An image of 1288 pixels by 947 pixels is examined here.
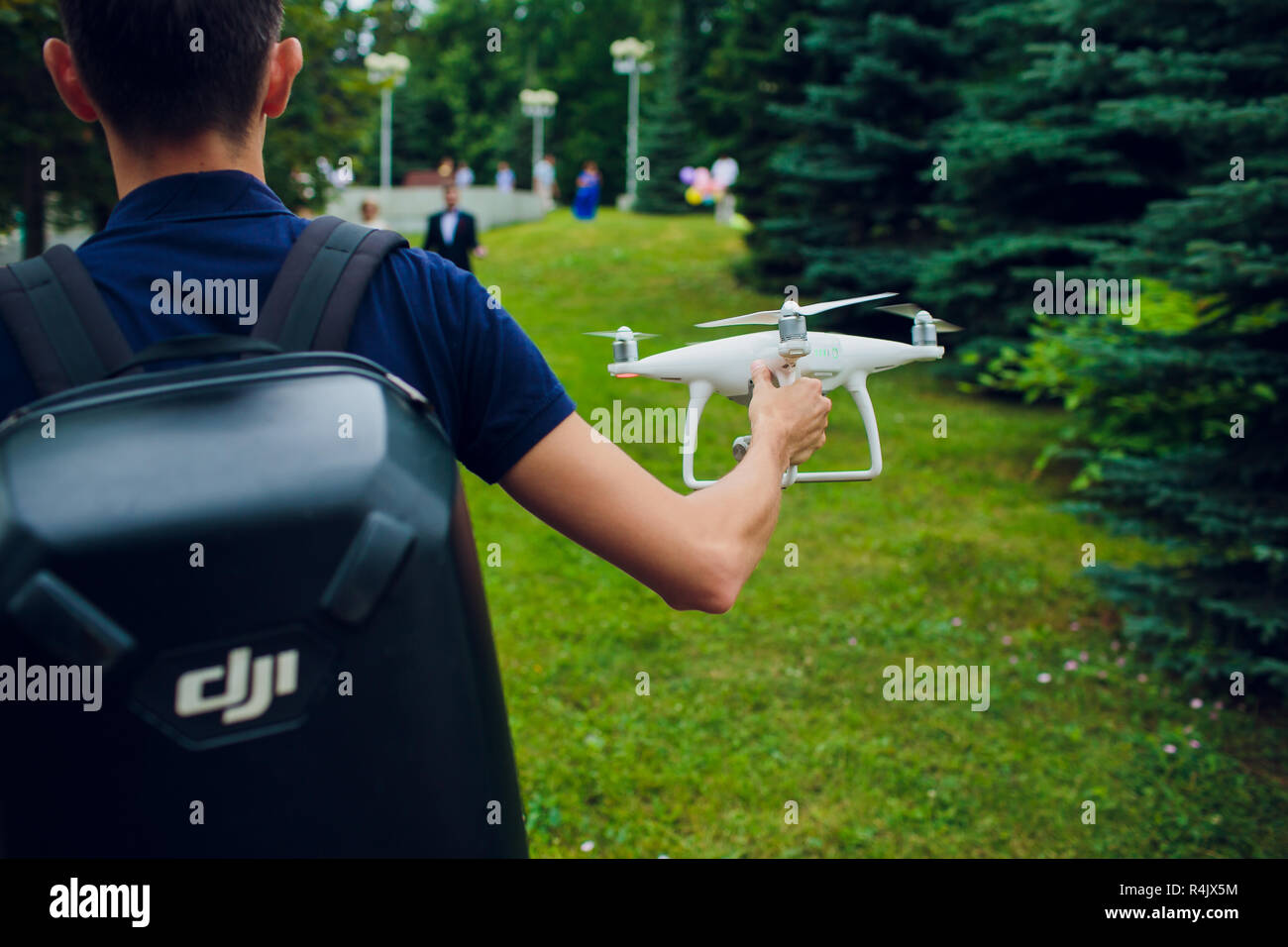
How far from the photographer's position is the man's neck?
129 cm

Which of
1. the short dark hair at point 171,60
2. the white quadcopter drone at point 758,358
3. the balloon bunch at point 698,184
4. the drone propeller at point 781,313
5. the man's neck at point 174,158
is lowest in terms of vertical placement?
the white quadcopter drone at point 758,358

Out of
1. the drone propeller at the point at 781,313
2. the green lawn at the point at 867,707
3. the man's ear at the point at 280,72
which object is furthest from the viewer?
the green lawn at the point at 867,707

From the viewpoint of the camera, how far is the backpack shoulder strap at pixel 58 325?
110cm

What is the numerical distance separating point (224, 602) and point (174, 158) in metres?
0.59

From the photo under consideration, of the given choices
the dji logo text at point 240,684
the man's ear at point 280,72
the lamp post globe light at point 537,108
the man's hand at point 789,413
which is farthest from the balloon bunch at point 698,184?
the dji logo text at point 240,684

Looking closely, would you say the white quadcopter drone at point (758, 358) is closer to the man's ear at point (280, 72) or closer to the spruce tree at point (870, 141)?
the man's ear at point (280, 72)

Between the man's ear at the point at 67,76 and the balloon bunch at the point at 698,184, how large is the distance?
3418 centimetres

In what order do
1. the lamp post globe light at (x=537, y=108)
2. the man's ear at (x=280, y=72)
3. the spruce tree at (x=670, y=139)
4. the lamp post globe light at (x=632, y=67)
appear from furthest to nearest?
the lamp post globe light at (x=632, y=67), the lamp post globe light at (x=537, y=108), the spruce tree at (x=670, y=139), the man's ear at (x=280, y=72)

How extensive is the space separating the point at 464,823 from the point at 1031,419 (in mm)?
10187

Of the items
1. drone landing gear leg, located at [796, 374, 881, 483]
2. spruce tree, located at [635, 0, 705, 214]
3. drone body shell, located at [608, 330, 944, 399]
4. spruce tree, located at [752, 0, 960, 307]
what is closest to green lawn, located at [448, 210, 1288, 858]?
drone body shell, located at [608, 330, 944, 399]

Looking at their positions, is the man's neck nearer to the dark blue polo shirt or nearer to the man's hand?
the dark blue polo shirt

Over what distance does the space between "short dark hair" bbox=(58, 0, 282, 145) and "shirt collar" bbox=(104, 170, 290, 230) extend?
2.0 inches

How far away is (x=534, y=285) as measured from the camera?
57.0 ft
